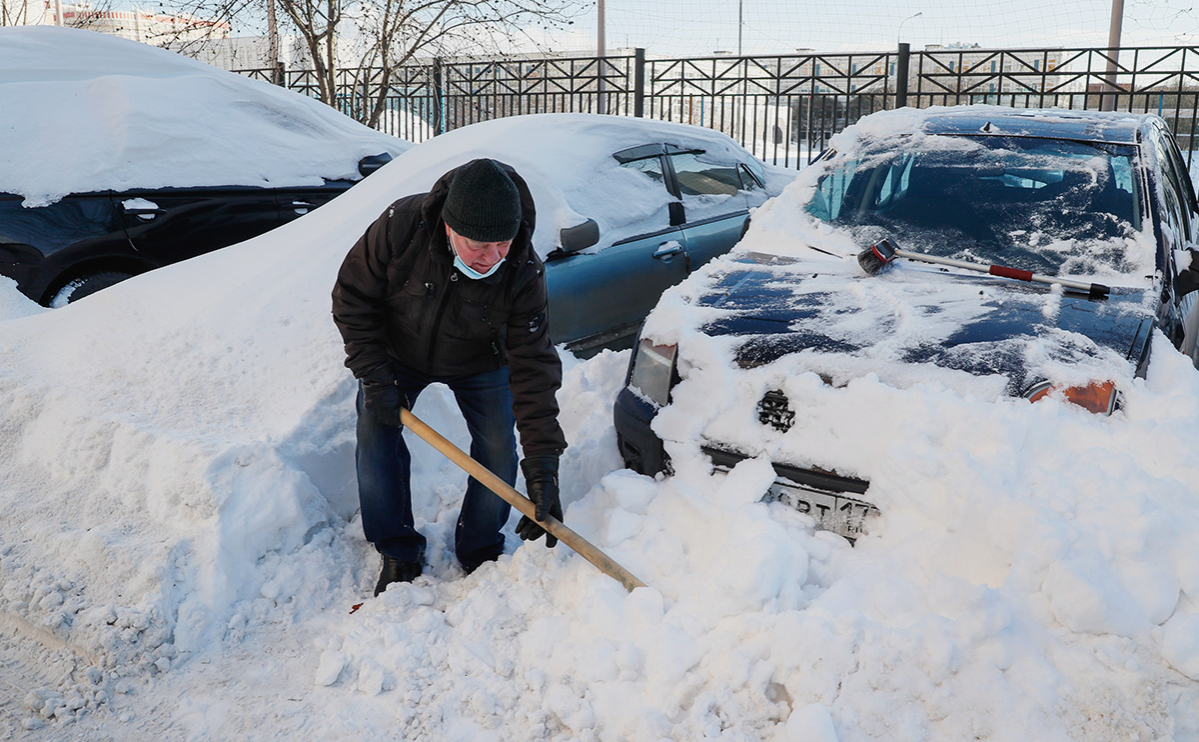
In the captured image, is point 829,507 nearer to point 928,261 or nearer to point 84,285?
point 928,261

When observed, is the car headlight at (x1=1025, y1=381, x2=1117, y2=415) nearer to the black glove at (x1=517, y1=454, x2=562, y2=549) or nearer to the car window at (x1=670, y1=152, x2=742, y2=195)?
the black glove at (x1=517, y1=454, x2=562, y2=549)

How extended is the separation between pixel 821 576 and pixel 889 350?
76 centimetres

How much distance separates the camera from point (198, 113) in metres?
5.64

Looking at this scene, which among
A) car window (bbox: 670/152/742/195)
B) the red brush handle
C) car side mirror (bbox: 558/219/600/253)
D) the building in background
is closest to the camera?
the red brush handle

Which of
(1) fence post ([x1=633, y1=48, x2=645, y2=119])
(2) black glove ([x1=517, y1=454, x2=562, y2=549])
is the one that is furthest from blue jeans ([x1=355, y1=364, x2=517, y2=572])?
(1) fence post ([x1=633, y1=48, x2=645, y2=119])

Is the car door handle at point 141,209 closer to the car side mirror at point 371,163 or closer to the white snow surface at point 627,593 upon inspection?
the car side mirror at point 371,163

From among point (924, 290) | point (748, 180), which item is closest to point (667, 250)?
point (748, 180)

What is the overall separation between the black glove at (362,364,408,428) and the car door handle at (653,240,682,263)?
2.26m

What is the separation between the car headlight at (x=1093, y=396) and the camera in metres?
2.45

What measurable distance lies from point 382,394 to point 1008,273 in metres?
2.32

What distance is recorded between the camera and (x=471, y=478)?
3.08m

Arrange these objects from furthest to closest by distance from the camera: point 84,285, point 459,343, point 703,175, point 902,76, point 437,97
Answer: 1. point 437,97
2. point 902,76
3. point 703,175
4. point 84,285
5. point 459,343

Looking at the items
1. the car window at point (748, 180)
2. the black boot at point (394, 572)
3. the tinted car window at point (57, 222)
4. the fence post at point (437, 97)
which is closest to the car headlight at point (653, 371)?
the black boot at point (394, 572)

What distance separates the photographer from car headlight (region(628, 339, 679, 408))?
3.01m
